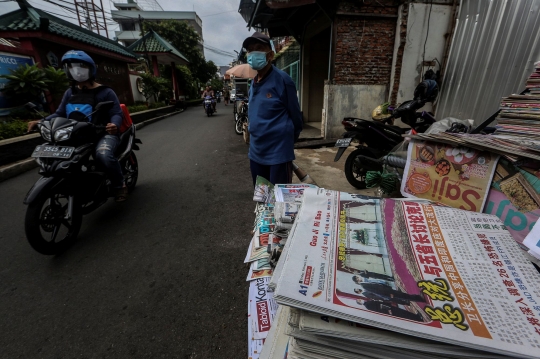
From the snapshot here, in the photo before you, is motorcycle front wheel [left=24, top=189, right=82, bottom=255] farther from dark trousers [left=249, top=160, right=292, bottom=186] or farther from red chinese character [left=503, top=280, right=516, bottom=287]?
red chinese character [left=503, top=280, right=516, bottom=287]

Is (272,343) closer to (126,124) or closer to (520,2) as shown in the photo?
(126,124)

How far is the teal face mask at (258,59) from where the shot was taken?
1.86 metres

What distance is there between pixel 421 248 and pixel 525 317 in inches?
8.8

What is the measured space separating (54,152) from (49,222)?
0.59 m

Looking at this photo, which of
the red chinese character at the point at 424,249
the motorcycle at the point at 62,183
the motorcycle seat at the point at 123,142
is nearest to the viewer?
the red chinese character at the point at 424,249

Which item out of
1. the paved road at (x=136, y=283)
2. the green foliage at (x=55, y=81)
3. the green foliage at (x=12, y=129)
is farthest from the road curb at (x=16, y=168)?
the green foliage at (x=55, y=81)

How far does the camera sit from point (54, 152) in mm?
2143

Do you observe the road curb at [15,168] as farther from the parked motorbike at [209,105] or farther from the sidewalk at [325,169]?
the parked motorbike at [209,105]

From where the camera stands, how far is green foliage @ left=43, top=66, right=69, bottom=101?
6.00 m

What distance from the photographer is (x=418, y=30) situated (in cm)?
496

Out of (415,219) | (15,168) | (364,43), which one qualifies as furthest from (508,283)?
(15,168)

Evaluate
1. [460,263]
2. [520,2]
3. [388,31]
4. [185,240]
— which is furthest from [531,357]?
[388,31]

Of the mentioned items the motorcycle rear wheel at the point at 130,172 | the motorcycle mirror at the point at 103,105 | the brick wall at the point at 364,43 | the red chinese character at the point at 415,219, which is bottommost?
the motorcycle rear wheel at the point at 130,172

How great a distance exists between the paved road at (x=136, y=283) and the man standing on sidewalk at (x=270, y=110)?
2.81 ft
